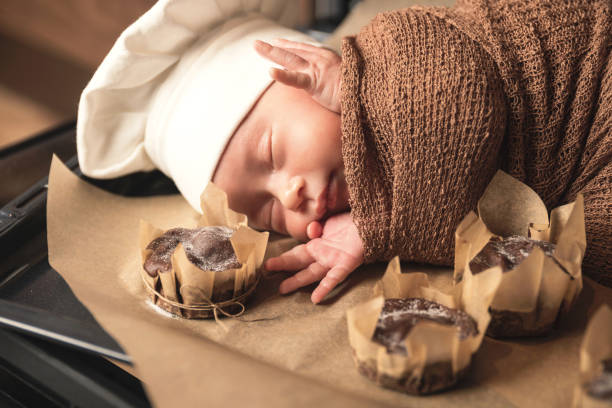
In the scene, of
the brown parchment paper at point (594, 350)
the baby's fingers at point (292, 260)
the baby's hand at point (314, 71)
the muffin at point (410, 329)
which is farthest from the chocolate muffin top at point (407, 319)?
the baby's hand at point (314, 71)

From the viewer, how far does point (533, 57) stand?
82cm

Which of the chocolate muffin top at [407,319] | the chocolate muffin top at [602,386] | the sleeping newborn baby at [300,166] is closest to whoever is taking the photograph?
the chocolate muffin top at [602,386]

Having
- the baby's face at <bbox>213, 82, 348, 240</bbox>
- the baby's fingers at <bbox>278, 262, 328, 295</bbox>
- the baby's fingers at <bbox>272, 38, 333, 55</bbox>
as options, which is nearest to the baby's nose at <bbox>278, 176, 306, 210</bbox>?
the baby's face at <bbox>213, 82, 348, 240</bbox>

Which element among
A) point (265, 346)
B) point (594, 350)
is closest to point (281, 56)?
point (265, 346)

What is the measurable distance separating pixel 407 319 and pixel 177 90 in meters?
0.61

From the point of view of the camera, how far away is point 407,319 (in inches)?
25.4

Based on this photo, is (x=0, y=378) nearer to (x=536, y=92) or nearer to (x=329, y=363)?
(x=329, y=363)

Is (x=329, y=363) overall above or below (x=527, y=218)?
below

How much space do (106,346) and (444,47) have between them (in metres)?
0.62

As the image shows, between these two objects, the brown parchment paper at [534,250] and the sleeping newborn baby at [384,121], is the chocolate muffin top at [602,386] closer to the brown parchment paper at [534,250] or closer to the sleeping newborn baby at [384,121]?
the brown parchment paper at [534,250]

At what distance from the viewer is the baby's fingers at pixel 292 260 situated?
0.88 metres

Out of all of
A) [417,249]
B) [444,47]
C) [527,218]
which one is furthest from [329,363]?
[444,47]

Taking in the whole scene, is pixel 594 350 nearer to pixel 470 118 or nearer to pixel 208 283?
pixel 470 118

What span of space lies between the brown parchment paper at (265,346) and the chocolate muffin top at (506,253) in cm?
10
